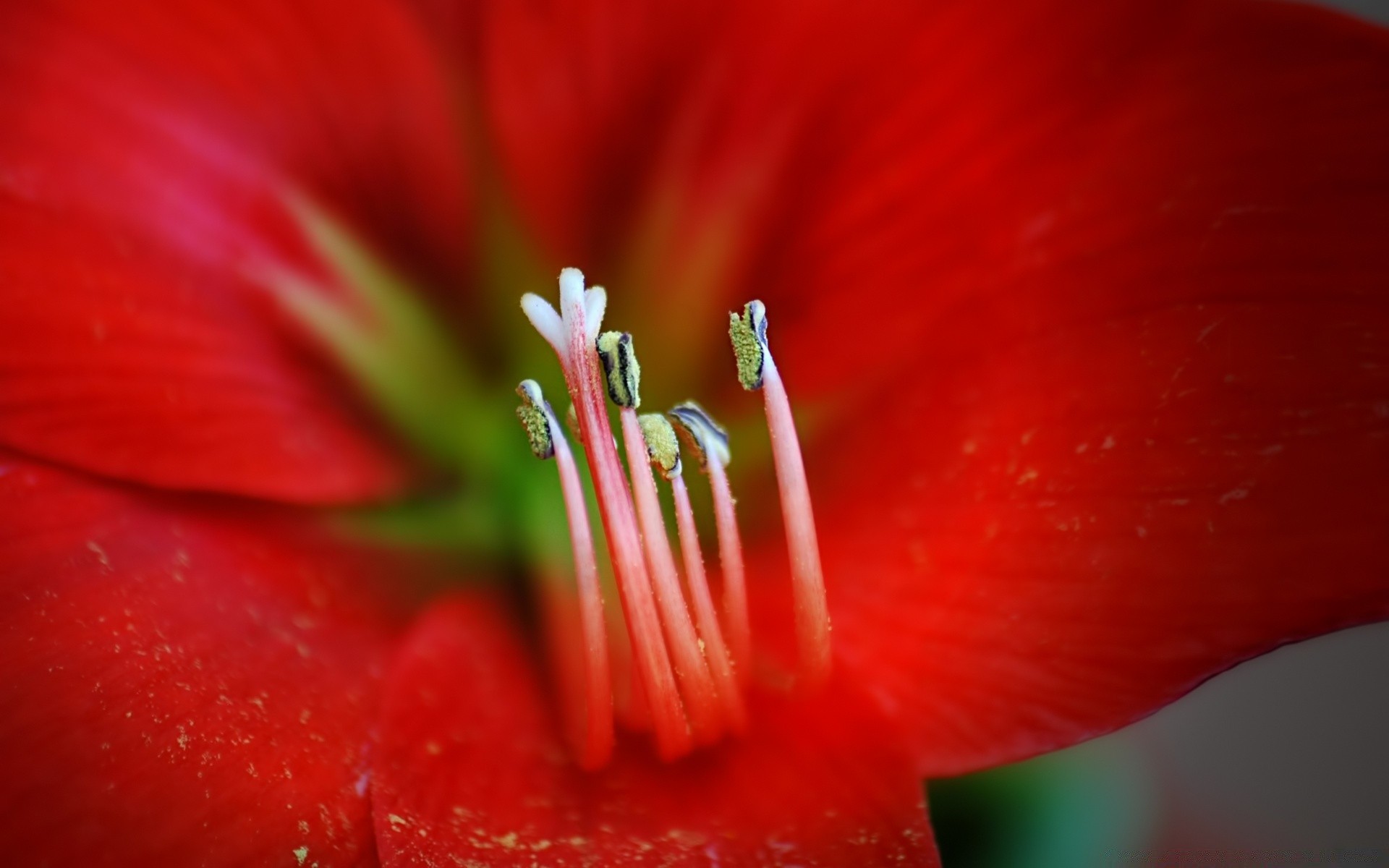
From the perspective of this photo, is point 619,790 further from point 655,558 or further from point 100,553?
point 100,553

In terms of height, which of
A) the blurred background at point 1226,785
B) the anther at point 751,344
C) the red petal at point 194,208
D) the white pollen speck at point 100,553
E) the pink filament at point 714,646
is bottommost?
the blurred background at point 1226,785

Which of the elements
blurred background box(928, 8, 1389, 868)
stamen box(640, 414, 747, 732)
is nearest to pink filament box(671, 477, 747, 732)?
stamen box(640, 414, 747, 732)

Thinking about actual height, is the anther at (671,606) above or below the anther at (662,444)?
below

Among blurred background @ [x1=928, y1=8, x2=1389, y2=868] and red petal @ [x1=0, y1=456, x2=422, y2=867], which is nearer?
red petal @ [x1=0, y1=456, x2=422, y2=867]

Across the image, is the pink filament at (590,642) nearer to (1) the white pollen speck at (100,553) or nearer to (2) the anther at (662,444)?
(2) the anther at (662,444)

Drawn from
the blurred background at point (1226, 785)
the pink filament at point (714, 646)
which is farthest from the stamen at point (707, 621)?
the blurred background at point (1226, 785)

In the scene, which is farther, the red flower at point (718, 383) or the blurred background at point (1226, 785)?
the blurred background at point (1226, 785)

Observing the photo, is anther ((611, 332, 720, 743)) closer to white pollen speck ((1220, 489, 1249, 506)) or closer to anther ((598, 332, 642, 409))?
anther ((598, 332, 642, 409))

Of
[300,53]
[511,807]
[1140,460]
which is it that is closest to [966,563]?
[1140,460]
